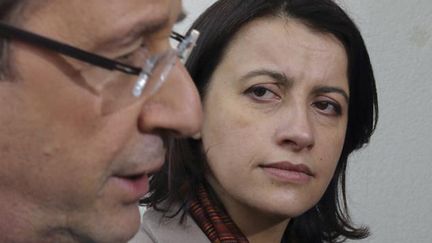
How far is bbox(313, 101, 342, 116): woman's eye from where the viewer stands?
121 cm

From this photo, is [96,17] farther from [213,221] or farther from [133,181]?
[213,221]

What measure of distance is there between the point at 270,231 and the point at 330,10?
1.42 feet

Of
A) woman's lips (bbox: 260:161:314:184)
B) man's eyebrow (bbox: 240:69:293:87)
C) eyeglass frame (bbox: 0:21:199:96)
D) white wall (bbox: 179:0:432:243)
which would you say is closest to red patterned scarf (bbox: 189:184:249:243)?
woman's lips (bbox: 260:161:314:184)

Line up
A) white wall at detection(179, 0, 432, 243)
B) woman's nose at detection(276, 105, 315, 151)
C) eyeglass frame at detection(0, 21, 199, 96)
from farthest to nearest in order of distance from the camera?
white wall at detection(179, 0, 432, 243), woman's nose at detection(276, 105, 315, 151), eyeglass frame at detection(0, 21, 199, 96)

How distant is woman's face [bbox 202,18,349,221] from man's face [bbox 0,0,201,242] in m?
0.33

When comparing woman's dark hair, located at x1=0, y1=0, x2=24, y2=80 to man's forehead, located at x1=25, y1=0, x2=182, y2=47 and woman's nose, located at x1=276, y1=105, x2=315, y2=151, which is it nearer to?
man's forehead, located at x1=25, y1=0, x2=182, y2=47

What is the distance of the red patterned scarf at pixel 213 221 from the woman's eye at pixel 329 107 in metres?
0.26

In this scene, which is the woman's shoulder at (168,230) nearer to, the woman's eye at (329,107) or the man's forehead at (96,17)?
the woman's eye at (329,107)

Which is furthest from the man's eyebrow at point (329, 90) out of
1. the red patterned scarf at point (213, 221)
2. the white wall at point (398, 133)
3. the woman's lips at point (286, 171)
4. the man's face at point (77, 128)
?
the white wall at point (398, 133)

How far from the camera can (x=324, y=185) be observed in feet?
3.94

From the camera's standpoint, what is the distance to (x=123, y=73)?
80cm

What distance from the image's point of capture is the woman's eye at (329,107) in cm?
121

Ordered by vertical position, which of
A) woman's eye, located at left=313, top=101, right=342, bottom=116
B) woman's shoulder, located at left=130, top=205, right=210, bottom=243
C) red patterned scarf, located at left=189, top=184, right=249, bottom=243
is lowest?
woman's shoulder, located at left=130, top=205, right=210, bottom=243

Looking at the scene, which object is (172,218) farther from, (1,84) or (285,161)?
(1,84)
